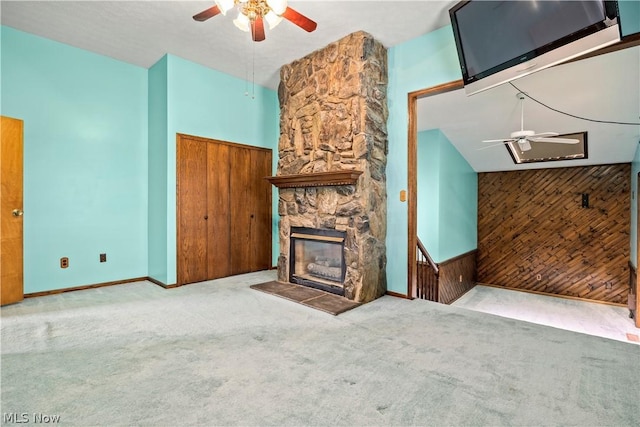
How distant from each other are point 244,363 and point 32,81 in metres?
3.62

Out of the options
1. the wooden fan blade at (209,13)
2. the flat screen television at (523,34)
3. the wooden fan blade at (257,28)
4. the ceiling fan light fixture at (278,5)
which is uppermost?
the wooden fan blade at (209,13)

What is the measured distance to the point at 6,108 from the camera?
10.1 feet

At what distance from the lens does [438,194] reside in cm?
571

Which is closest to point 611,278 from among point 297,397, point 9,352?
point 297,397

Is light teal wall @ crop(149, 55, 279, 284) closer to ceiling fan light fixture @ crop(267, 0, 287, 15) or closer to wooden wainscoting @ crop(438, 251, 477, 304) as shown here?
ceiling fan light fixture @ crop(267, 0, 287, 15)

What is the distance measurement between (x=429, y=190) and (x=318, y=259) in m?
3.13

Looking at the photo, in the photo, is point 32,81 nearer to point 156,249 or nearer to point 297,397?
point 156,249

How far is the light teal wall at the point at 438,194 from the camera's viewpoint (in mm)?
5711

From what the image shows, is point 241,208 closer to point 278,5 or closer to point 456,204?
point 278,5

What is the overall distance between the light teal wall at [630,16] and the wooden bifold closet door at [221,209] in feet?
12.7

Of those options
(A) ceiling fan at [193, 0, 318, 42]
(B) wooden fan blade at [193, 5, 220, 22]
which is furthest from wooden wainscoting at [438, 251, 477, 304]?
(B) wooden fan blade at [193, 5, 220, 22]

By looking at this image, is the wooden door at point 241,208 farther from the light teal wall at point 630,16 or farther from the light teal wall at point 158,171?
the light teal wall at point 630,16

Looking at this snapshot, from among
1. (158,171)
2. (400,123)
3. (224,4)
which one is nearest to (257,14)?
(224,4)

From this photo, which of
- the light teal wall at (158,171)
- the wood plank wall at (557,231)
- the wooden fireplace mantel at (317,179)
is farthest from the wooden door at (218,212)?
the wood plank wall at (557,231)
